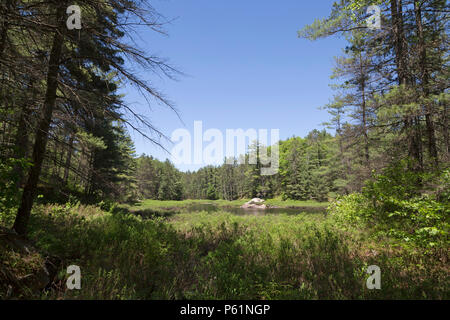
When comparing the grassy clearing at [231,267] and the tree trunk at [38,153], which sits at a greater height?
the tree trunk at [38,153]

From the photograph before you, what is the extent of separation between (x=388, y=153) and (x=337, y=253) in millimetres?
6394

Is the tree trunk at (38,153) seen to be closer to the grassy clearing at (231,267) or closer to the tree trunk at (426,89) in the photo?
the grassy clearing at (231,267)

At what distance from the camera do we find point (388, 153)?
30.9ft

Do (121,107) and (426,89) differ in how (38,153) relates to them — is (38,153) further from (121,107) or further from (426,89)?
(426,89)

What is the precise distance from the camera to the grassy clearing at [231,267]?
374 cm

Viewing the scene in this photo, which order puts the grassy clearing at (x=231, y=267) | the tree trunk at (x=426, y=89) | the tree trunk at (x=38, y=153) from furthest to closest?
the tree trunk at (x=426, y=89) < the tree trunk at (x=38, y=153) < the grassy clearing at (x=231, y=267)

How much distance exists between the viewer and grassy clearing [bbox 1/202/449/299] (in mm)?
3742

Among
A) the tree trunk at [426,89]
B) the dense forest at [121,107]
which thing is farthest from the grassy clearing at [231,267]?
the tree trunk at [426,89]

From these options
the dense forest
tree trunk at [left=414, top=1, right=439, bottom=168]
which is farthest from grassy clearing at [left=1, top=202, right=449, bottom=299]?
tree trunk at [left=414, top=1, right=439, bottom=168]

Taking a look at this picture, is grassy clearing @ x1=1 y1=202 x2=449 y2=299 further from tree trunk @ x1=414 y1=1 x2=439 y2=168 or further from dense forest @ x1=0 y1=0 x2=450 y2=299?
tree trunk @ x1=414 y1=1 x2=439 y2=168

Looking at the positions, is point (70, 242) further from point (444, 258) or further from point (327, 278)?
point (444, 258)

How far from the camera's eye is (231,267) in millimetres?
5160

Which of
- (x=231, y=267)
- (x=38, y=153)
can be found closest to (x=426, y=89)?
(x=231, y=267)
